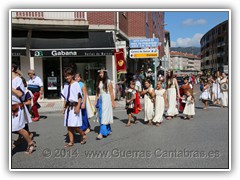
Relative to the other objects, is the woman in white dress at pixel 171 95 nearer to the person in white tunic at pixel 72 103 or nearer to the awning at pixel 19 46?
the person in white tunic at pixel 72 103

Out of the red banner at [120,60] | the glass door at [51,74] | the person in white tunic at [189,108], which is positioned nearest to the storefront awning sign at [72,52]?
the red banner at [120,60]

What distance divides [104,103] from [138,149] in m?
1.54

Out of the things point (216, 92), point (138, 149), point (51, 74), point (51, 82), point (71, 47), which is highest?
point (71, 47)

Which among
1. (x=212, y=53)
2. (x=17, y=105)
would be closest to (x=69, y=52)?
(x=17, y=105)

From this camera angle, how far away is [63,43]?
14.2 metres

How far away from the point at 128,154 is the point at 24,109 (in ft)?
7.38

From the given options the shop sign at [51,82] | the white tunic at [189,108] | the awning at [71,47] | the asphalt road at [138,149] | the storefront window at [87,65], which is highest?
the awning at [71,47]

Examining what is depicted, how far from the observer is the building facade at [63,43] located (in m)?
13.8

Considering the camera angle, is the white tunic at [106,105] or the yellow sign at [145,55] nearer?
the white tunic at [106,105]

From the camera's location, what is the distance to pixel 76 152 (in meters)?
5.52

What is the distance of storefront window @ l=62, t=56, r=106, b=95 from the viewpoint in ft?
50.6

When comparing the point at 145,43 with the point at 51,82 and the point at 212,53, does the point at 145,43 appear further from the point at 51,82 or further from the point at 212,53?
the point at 212,53

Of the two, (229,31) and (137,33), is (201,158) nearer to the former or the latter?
(229,31)

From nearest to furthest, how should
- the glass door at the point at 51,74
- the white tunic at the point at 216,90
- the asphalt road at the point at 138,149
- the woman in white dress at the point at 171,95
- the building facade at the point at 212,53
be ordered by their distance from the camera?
the asphalt road at the point at 138,149, the woman in white dress at the point at 171,95, the white tunic at the point at 216,90, the glass door at the point at 51,74, the building facade at the point at 212,53
